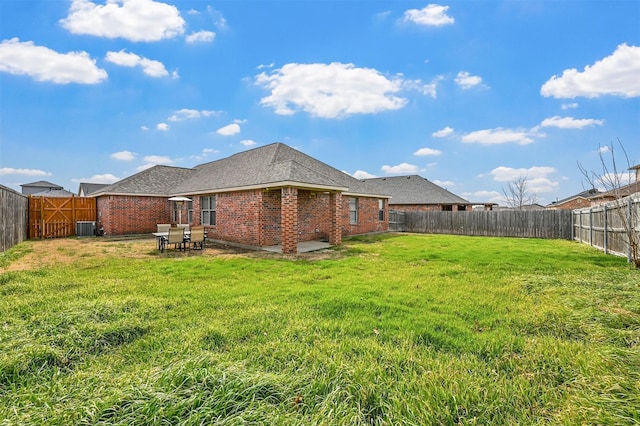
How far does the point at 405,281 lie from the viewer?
278 inches

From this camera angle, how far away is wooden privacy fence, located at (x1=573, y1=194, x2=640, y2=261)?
355 inches

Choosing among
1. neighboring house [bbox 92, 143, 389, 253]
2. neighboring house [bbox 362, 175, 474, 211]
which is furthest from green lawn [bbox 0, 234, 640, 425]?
neighboring house [bbox 362, 175, 474, 211]

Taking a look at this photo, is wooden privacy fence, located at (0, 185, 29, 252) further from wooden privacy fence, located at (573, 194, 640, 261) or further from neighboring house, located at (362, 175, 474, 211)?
neighboring house, located at (362, 175, 474, 211)

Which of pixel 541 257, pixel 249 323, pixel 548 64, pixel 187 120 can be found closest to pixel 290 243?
pixel 249 323

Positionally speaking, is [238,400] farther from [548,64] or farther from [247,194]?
[548,64]

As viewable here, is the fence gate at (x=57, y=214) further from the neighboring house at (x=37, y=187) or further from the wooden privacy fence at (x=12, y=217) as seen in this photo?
the neighboring house at (x=37, y=187)

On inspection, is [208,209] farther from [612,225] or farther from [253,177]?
Answer: [612,225]

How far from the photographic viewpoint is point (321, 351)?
3.40 m

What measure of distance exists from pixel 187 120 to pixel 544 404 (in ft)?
64.2

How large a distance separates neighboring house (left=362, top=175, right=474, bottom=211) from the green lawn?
22.0m

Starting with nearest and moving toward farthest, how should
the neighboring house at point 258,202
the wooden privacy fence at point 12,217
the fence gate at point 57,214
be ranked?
the wooden privacy fence at point 12,217 → the neighboring house at point 258,202 → the fence gate at point 57,214

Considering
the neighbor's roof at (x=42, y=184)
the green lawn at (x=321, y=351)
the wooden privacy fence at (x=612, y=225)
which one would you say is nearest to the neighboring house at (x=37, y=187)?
the neighbor's roof at (x=42, y=184)

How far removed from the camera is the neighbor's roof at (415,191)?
29.1m

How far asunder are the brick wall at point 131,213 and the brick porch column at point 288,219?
1065 centimetres
